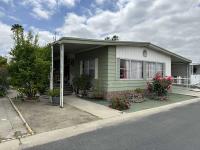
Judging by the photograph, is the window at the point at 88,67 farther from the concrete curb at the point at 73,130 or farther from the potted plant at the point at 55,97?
the concrete curb at the point at 73,130

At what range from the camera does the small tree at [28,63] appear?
1117 centimetres

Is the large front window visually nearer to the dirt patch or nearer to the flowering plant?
the flowering plant

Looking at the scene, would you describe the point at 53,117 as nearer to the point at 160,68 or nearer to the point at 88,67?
the point at 88,67

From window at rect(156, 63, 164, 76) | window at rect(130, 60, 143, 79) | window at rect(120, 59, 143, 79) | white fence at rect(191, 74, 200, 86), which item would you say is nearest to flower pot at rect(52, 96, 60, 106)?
window at rect(120, 59, 143, 79)

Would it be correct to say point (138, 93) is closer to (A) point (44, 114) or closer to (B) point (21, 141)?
(A) point (44, 114)

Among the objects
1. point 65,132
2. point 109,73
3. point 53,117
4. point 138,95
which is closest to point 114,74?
point 109,73

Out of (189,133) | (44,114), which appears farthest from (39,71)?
(189,133)

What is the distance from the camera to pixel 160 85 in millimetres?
12992

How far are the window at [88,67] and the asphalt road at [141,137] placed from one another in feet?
21.8

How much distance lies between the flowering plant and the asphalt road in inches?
215

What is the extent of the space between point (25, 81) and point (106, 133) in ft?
22.4

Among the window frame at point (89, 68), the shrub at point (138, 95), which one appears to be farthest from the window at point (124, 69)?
the window frame at point (89, 68)

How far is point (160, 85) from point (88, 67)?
4.86 metres

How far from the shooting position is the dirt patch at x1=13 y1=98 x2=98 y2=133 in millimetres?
6887
